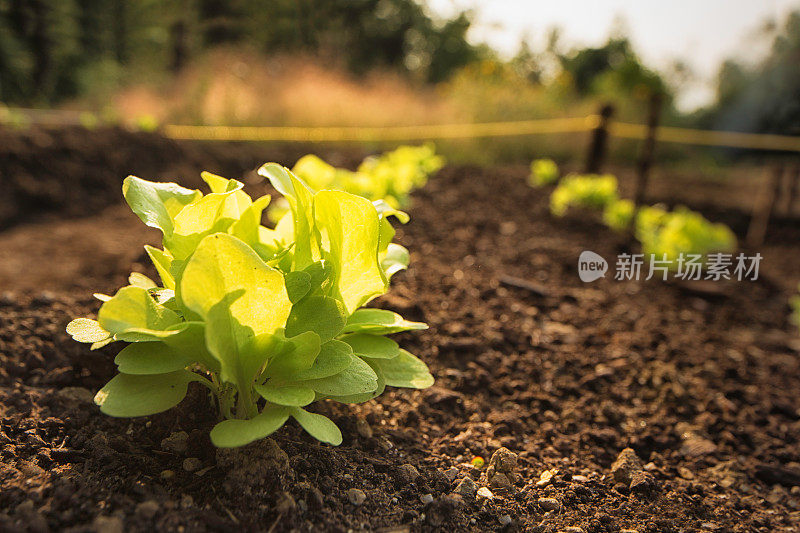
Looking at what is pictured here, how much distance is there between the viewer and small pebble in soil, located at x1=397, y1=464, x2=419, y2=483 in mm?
1346

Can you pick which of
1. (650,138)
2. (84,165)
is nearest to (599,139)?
(650,138)

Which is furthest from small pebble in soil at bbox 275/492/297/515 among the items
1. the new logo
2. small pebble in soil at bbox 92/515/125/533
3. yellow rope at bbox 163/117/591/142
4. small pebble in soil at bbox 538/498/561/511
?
yellow rope at bbox 163/117/591/142

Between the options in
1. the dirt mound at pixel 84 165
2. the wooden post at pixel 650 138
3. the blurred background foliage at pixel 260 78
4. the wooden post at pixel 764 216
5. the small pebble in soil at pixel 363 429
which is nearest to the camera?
the small pebble in soil at pixel 363 429

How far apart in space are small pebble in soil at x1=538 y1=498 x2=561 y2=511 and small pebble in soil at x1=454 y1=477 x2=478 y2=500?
158mm

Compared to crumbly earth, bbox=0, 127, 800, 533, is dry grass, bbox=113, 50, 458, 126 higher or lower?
higher

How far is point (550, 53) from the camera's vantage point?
19766mm

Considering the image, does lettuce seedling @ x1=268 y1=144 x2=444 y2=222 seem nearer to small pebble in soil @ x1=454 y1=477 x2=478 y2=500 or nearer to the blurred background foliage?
small pebble in soil @ x1=454 y1=477 x2=478 y2=500

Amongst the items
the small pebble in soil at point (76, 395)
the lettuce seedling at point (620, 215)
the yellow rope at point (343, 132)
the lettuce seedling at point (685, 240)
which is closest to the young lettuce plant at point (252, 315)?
the small pebble in soil at point (76, 395)

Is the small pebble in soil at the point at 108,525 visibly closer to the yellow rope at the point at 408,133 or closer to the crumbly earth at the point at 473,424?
the crumbly earth at the point at 473,424

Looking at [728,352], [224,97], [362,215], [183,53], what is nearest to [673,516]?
[362,215]

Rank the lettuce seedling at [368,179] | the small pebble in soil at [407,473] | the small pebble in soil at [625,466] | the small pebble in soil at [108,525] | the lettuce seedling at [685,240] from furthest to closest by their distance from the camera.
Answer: the lettuce seedling at [685,240]
the lettuce seedling at [368,179]
the small pebble in soil at [625,466]
the small pebble in soil at [407,473]
the small pebble in soil at [108,525]

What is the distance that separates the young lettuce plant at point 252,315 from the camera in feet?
3.43

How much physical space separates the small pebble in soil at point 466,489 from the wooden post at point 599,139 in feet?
16.9

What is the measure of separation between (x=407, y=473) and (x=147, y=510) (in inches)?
22.0
